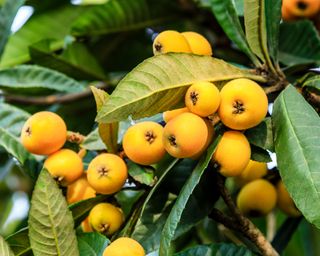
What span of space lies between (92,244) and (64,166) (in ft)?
0.47

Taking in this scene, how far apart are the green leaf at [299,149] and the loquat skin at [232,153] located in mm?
47

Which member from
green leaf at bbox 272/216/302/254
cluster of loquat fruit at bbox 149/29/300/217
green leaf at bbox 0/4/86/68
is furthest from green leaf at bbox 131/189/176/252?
green leaf at bbox 0/4/86/68

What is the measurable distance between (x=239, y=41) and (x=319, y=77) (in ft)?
0.61

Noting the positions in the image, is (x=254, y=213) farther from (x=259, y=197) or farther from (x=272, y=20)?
(x=272, y=20)

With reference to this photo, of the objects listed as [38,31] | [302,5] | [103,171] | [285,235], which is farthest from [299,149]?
[38,31]

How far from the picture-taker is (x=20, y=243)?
1134 mm

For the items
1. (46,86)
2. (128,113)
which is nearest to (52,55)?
(46,86)

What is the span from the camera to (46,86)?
1.56m

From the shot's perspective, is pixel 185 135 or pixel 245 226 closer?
pixel 185 135

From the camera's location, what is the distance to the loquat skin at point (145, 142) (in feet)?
3.56

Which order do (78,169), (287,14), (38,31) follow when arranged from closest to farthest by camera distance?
1. (78,169)
2. (287,14)
3. (38,31)

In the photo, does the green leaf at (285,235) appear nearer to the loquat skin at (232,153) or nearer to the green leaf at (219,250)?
the green leaf at (219,250)

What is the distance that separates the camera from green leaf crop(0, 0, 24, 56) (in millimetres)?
1587

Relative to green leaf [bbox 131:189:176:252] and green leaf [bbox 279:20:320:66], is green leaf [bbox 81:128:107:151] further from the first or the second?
green leaf [bbox 279:20:320:66]
